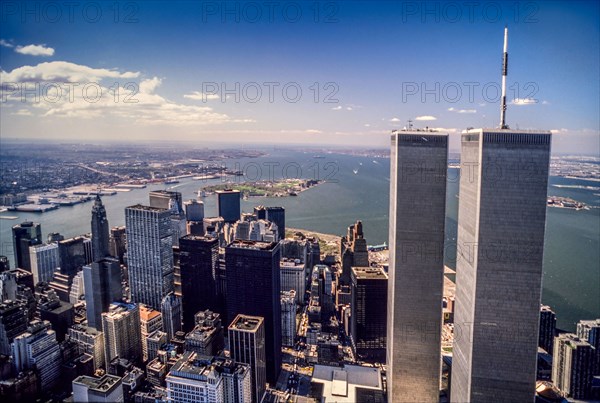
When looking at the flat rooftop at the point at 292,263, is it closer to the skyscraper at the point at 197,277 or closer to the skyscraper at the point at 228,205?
the skyscraper at the point at 197,277

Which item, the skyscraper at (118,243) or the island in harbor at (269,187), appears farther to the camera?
the island in harbor at (269,187)

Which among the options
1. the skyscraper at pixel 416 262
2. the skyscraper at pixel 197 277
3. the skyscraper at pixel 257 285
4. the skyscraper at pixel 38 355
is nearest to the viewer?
the skyscraper at pixel 416 262

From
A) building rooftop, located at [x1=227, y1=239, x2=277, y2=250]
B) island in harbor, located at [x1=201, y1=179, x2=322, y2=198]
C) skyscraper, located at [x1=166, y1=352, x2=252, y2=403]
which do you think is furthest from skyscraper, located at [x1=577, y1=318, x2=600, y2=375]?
island in harbor, located at [x1=201, y1=179, x2=322, y2=198]

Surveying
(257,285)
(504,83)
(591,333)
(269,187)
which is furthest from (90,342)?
(269,187)

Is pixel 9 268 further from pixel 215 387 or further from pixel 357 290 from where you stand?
pixel 357 290

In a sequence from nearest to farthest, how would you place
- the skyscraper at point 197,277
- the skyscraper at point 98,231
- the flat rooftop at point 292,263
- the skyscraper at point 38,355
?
the skyscraper at point 38,355 < the skyscraper at point 197,277 < the skyscraper at point 98,231 < the flat rooftop at point 292,263

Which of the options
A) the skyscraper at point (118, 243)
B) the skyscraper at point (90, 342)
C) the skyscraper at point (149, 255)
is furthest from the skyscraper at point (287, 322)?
the skyscraper at point (118, 243)

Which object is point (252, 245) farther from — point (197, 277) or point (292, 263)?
point (292, 263)
